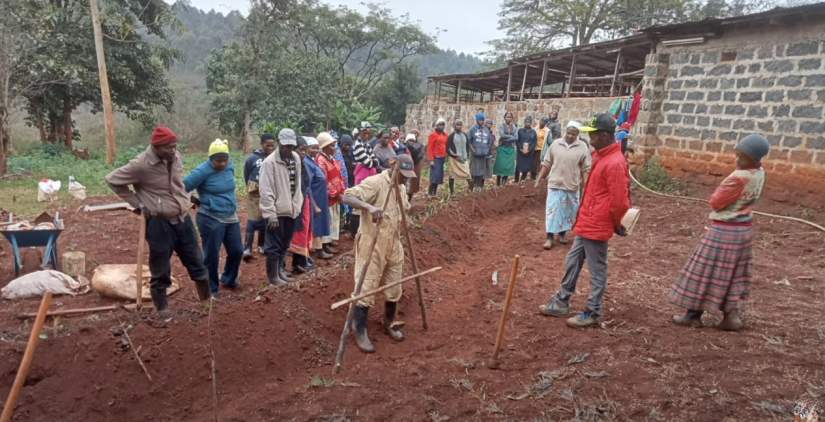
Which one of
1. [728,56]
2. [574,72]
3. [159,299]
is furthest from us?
[574,72]

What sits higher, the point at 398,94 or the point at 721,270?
the point at 398,94

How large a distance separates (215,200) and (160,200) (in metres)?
0.68

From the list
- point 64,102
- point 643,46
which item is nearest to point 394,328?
point 643,46

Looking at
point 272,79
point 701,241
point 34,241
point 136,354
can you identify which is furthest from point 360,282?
point 272,79

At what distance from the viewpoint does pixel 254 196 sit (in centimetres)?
575

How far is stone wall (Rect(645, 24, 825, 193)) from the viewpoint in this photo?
729cm

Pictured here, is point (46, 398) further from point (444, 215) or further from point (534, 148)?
point (534, 148)

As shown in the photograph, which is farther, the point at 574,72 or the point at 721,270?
the point at 574,72

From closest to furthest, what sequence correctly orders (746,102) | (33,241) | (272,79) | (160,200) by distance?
(160,200) < (33,241) < (746,102) < (272,79)

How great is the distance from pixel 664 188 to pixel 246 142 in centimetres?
1664

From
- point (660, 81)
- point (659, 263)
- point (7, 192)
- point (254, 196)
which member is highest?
point (660, 81)

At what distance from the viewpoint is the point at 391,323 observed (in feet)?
14.3

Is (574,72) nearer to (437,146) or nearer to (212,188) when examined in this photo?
(437,146)

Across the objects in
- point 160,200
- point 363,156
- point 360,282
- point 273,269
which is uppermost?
point 363,156
